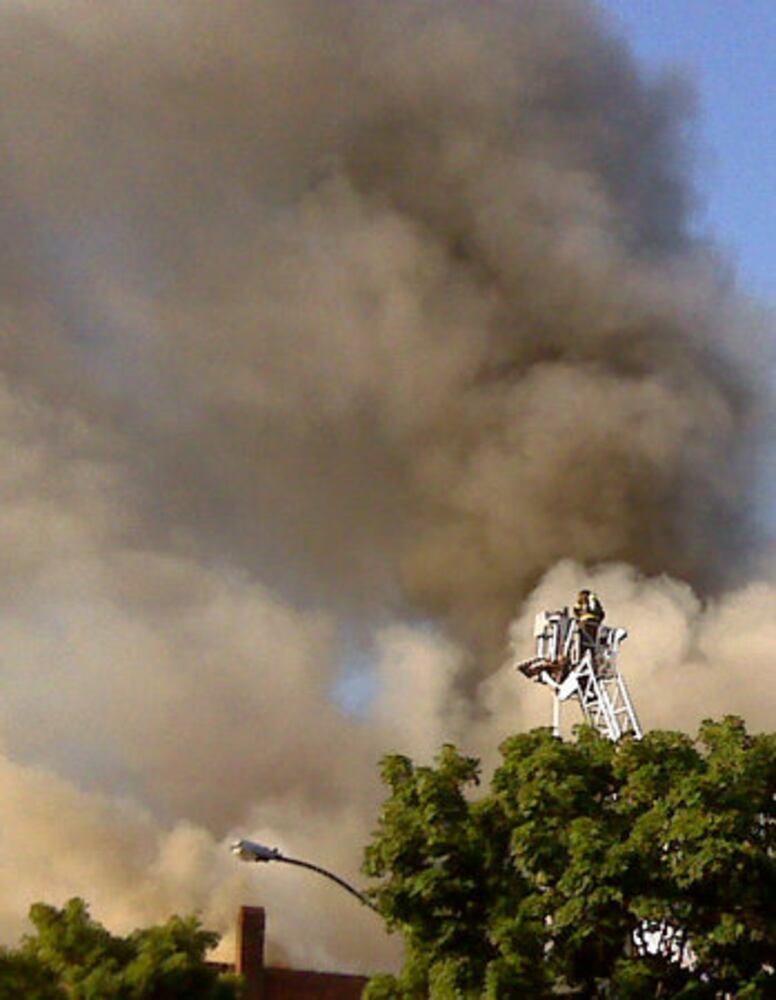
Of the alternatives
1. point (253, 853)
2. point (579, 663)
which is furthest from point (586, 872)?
point (579, 663)

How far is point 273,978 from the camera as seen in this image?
6216 cm

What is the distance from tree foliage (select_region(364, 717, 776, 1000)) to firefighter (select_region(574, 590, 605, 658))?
98.1ft

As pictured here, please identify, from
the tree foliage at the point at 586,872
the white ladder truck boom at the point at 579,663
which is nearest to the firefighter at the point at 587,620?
the white ladder truck boom at the point at 579,663

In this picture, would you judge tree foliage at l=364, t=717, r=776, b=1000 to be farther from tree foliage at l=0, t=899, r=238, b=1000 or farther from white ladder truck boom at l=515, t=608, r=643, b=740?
white ladder truck boom at l=515, t=608, r=643, b=740

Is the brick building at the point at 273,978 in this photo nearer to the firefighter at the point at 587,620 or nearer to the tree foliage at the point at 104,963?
the firefighter at the point at 587,620

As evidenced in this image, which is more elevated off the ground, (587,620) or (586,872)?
(587,620)

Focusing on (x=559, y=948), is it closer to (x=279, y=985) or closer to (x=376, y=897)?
(x=376, y=897)

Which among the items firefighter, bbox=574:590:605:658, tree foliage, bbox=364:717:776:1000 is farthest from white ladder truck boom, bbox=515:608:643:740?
→ tree foliage, bbox=364:717:776:1000

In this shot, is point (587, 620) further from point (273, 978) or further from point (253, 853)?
point (253, 853)

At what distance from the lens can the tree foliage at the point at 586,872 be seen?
103 ft

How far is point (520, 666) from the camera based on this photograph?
6488 cm

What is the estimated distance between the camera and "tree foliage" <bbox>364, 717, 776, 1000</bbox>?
103 ft

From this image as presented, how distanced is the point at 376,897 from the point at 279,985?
3123 cm

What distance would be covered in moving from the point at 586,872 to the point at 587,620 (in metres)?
33.0
